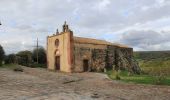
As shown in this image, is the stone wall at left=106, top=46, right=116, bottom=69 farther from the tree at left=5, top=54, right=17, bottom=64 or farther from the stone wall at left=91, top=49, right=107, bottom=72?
the tree at left=5, top=54, right=17, bottom=64

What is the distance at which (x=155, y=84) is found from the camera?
25.4 m

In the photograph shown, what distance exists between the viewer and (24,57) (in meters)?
54.9

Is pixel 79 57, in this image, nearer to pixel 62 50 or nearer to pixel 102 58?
pixel 62 50

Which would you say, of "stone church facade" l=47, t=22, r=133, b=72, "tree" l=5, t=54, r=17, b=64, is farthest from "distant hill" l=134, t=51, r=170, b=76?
"tree" l=5, t=54, r=17, b=64

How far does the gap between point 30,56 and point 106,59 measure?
1695 centimetres

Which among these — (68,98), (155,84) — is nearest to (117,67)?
(155,84)

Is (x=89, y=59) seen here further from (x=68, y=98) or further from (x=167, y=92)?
(x=68, y=98)

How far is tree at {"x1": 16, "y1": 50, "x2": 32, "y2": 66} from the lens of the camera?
177 feet

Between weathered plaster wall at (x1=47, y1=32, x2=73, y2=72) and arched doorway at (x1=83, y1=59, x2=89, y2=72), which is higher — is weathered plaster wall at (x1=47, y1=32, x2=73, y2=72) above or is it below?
above

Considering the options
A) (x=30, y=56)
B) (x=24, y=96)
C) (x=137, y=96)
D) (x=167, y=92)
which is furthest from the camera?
(x=30, y=56)

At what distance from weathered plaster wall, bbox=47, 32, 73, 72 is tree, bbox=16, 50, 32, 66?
8.90 metres

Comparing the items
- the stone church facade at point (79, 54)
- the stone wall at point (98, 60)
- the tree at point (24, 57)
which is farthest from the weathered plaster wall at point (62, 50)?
the tree at point (24, 57)

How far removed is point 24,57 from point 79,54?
1691cm

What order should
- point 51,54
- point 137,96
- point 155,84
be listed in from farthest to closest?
1. point 51,54
2. point 155,84
3. point 137,96
